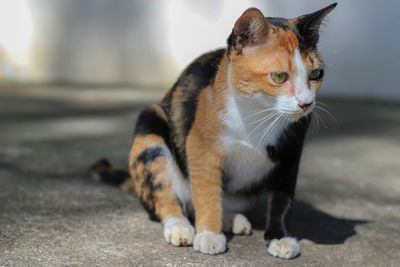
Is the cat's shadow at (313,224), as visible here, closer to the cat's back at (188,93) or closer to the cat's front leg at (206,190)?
the cat's front leg at (206,190)

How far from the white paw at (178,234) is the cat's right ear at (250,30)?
0.92m

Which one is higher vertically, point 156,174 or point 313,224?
point 156,174

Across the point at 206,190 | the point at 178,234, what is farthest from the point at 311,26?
the point at 178,234

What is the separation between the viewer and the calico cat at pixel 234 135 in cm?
247

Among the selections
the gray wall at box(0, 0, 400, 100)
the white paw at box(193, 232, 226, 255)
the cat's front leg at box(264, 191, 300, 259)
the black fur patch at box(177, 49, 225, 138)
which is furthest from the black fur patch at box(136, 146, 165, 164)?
the gray wall at box(0, 0, 400, 100)

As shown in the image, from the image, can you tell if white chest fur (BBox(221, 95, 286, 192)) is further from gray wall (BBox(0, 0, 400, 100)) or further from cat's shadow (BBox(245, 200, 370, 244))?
gray wall (BBox(0, 0, 400, 100))

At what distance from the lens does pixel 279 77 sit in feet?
7.97

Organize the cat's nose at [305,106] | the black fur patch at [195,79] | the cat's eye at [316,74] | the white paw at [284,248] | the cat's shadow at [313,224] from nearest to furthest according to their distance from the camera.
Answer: the cat's nose at [305,106] < the cat's eye at [316,74] < the white paw at [284,248] < the black fur patch at [195,79] < the cat's shadow at [313,224]

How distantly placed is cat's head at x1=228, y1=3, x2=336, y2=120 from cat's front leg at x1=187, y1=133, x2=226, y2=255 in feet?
1.25

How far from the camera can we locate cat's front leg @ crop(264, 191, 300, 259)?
2.66 m

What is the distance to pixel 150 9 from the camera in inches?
291

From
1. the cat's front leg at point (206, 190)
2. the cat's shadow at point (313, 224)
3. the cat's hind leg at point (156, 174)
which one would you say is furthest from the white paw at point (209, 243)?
the cat's shadow at point (313, 224)

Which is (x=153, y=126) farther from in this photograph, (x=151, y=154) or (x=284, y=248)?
(x=284, y=248)

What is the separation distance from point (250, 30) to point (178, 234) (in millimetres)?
Result: 1053
